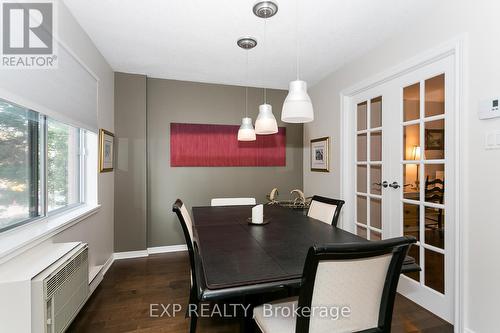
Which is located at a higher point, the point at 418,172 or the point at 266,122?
the point at 266,122

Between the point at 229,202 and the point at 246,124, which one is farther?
the point at 229,202

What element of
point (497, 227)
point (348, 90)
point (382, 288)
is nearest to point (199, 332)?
point (382, 288)

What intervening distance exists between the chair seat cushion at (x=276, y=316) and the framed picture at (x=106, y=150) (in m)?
2.32

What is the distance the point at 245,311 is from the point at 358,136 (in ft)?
7.99

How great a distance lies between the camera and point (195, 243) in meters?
1.62

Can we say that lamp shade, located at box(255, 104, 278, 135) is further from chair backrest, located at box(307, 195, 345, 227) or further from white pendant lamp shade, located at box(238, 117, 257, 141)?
chair backrest, located at box(307, 195, 345, 227)

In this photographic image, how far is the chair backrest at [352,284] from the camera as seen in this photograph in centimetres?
93

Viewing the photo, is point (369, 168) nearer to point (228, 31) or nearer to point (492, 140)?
point (492, 140)

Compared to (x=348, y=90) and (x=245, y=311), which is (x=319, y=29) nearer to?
(x=348, y=90)

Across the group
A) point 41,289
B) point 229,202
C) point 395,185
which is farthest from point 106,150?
point 395,185

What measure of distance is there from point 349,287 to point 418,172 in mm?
1659

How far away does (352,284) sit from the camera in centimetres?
103

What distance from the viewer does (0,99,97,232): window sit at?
1.52 m

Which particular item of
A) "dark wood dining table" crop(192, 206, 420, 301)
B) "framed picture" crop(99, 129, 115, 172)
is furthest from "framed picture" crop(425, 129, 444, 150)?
"framed picture" crop(99, 129, 115, 172)
